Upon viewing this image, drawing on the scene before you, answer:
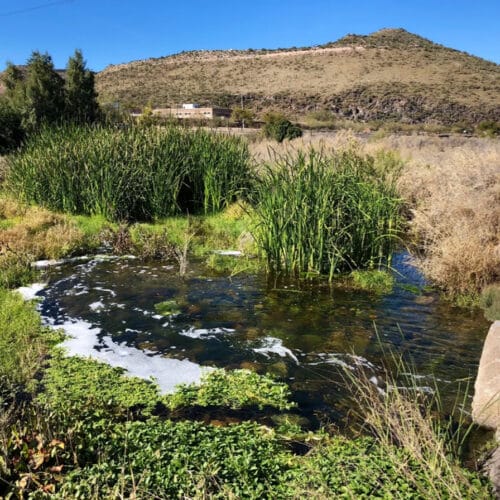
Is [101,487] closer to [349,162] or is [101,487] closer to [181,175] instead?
[349,162]

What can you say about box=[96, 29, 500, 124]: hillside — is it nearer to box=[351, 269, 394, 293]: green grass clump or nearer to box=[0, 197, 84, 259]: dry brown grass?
box=[0, 197, 84, 259]: dry brown grass

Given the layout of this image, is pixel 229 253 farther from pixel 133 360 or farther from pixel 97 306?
pixel 133 360

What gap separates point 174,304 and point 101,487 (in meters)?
3.70

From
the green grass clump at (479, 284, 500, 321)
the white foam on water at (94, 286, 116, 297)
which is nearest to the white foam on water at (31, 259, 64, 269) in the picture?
the white foam on water at (94, 286, 116, 297)

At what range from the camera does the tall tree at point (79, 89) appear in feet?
70.4

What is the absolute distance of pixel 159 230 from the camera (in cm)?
985

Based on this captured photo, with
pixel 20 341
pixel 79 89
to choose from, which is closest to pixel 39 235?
pixel 20 341

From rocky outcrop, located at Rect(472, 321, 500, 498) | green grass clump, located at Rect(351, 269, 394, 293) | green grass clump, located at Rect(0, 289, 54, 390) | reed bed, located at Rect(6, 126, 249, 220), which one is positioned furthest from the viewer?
reed bed, located at Rect(6, 126, 249, 220)

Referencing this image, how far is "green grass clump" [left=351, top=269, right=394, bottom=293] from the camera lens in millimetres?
7059

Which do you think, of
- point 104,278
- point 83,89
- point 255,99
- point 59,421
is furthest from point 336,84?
point 59,421

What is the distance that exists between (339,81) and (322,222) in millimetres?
55809

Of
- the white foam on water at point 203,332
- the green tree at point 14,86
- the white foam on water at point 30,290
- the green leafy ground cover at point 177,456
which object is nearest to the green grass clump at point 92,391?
the green leafy ground cover at point 177,456

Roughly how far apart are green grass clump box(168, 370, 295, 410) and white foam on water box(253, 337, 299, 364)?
Result: 0.55m

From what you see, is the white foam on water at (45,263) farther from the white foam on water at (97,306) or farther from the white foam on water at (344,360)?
the white foam on water at (344,360)
